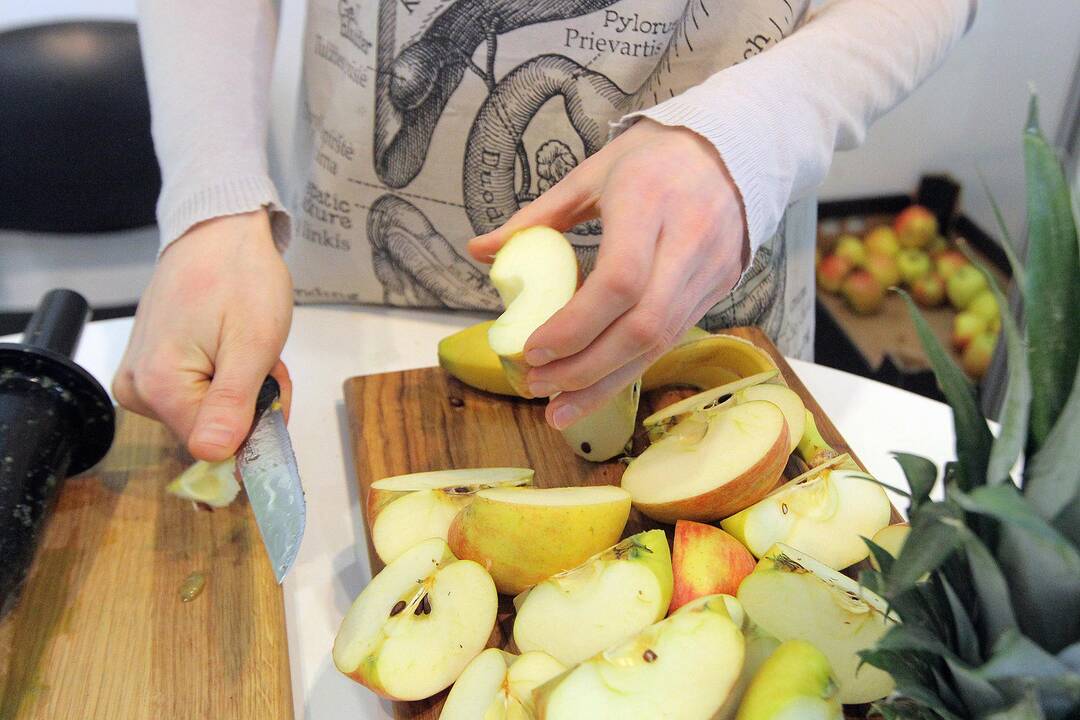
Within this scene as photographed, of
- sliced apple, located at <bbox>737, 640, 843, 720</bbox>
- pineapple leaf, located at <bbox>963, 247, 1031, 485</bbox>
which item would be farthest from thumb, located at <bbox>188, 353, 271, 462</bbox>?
pineapple leaf, located at <bbox>963, 247, 1031, 485</bbox>

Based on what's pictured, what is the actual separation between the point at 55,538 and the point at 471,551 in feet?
1.33

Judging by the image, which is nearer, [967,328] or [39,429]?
[39,429]

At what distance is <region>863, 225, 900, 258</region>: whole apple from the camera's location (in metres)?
2.07

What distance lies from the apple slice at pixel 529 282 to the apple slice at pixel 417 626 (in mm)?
170

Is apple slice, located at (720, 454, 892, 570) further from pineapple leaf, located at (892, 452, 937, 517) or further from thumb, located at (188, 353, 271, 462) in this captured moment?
thumb, located at (188, 353, 271, 462)

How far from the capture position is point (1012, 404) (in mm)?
369

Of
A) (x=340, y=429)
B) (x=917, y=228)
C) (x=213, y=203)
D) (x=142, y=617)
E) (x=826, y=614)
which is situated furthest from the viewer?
(x=917, y=228)

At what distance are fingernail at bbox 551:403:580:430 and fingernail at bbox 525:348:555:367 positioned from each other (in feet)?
0.17

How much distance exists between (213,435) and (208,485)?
9cm

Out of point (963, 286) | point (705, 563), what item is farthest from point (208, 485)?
point (963, 286)

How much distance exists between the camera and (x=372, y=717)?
66 cm

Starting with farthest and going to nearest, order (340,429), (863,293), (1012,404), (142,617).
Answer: (863,293) → (340,429) → (142,617) → (1012,404)

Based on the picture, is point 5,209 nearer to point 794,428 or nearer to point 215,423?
point 215,423

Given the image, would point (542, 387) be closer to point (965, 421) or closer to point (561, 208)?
point (561, 208)
